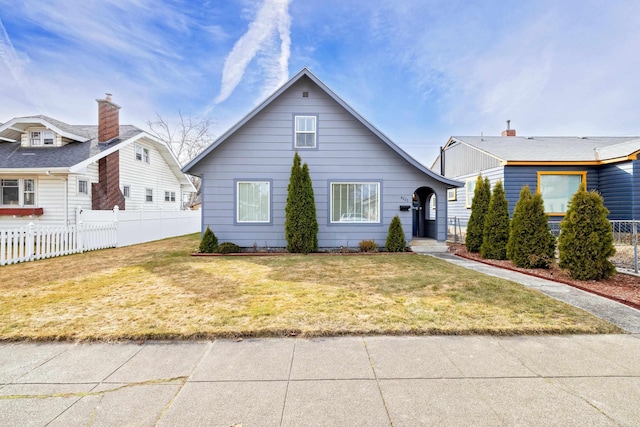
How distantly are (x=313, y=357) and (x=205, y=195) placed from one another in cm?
831

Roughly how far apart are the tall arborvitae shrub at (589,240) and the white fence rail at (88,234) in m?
13.7

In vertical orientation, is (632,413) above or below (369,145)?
below

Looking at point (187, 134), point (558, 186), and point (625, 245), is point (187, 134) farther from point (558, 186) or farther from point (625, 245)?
point (625, 245)

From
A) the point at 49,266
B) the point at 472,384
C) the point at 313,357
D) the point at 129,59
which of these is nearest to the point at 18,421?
the point at 313,357

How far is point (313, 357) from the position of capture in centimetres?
284

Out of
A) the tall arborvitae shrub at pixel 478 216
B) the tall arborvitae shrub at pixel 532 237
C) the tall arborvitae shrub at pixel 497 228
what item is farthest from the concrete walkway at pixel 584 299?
the tall arborvitae shrub at pixel 478 216

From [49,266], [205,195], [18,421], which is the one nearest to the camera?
[18,421]

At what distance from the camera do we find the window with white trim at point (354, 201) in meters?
10.1

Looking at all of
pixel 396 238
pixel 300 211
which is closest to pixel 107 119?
pixel 300 211

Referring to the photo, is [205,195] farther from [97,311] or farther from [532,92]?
[532,92]

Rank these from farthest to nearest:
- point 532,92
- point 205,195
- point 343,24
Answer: point 532,92, point 343,24, point 205,195


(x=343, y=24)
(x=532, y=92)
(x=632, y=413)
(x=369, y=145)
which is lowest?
(x=632, y=413)

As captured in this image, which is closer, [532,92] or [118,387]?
[118,387]

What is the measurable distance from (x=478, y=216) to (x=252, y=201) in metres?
7.72
